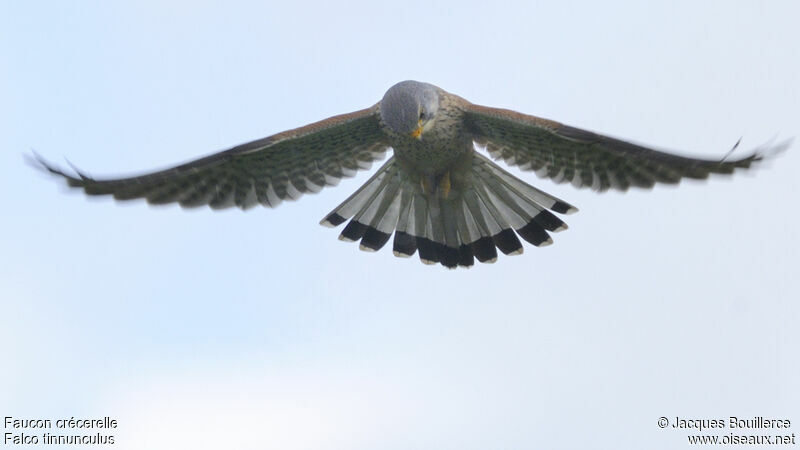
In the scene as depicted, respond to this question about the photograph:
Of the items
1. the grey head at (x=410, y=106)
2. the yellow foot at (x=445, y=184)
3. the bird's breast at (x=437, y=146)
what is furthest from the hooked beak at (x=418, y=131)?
the yellow foot at (x=445, y=184)

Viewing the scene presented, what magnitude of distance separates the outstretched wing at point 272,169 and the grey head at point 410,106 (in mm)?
374

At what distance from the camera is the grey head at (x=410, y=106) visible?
9.88 meters

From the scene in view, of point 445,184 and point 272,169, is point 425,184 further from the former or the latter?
point 272,169

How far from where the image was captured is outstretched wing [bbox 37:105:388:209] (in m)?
10.3

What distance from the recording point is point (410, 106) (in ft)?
32.4

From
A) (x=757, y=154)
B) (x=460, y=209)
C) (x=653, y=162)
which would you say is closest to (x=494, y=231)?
(x=460, y=209)

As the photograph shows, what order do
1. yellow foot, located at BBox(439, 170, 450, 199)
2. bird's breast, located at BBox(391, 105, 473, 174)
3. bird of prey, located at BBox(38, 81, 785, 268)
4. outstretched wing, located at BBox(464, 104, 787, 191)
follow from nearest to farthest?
1. outstretched wing, located at BBox(464, 104, 787, 191)
2. bird of prey, located at BBox(38, 81, 785, 268)
3. bird's breast, located at BBox(391, 105, 473, 174)
4. yellow foot, located at BBox(439, 170, 450, 199)

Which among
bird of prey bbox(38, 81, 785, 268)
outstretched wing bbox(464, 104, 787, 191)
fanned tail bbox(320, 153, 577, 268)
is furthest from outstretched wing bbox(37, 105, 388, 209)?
outstretched wing bbox(464, 104, 787, 191)

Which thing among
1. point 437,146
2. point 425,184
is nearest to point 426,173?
point 425,184

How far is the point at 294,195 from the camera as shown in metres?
10.8

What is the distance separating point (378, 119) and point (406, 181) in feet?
2.33

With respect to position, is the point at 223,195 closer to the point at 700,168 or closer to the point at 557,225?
the point at 557,225

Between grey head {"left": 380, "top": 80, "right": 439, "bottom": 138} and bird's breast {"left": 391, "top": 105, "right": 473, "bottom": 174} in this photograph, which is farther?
bird's breast {"left": 391, "top": 105, "right": 473, "bottom": 174}

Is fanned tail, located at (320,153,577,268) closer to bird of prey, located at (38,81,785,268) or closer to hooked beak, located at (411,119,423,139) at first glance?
bird of prey, located at (38,81,785,268)
